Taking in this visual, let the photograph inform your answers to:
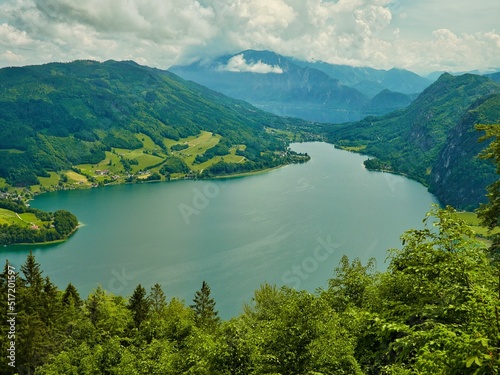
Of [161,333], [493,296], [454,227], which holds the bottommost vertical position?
[161,333]

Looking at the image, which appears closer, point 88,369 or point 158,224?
point 88,369

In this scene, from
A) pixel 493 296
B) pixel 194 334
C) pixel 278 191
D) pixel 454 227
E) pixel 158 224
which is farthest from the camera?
pixel 278 191

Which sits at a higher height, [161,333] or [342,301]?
[342,301]

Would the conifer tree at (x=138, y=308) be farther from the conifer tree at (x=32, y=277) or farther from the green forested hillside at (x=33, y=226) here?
the green forested hillside at (x=33, y=226)

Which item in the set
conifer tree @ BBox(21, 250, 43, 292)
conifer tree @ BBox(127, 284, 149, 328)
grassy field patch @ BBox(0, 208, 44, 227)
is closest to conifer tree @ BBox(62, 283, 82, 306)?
conifer tree @ BBox(21, 250, 43, 292)

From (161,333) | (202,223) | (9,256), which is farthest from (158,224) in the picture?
(161,333)

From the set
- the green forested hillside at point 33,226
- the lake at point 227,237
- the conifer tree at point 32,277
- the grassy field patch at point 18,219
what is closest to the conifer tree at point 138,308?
the conifer tree at point 32,277

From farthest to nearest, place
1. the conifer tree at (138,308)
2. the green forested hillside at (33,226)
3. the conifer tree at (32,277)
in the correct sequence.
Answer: the green forested hillside at (33,226) → the conifer tree at (32,277) → the conifer tree at (138,308)

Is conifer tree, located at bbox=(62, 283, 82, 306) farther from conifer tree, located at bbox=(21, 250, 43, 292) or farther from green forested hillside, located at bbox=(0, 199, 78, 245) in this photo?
green forested hillside, located at bbox=(0, 199, 78, 245)

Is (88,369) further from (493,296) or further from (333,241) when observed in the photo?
(333,241)
